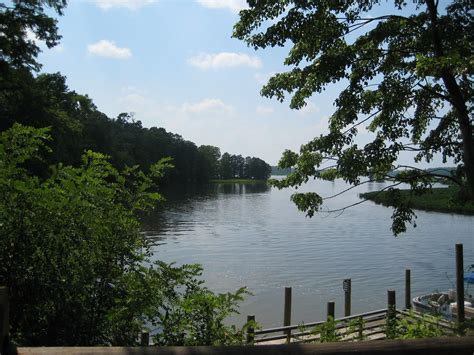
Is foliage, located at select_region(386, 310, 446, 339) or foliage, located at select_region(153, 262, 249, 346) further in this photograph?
foliage, located at select_region(386, 310, 446, 339)

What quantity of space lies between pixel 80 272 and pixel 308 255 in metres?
→ 30.3

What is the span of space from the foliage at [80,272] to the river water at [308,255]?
7.48 meters

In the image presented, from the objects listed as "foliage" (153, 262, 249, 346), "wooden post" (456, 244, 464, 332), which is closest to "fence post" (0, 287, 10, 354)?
"foliage" (153, 262, 249, 346)

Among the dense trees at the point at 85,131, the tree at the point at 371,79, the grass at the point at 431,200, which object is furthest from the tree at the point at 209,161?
the tree at the point at 371,79

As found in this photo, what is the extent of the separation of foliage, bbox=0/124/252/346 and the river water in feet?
24.5

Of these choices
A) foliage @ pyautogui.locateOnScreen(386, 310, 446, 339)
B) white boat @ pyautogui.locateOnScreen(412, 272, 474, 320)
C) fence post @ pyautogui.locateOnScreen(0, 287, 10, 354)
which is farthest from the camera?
white boat @ pyautogui.locateOnScreen(412, 272, 474, 320)

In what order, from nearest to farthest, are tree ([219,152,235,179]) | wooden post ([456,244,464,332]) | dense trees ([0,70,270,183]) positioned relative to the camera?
1. wooden post ([456,244,464,332])
2. dense trees ([0,70,270,183])
3. tree ([219,152,235,179])

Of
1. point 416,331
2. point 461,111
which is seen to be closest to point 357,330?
point 416,331

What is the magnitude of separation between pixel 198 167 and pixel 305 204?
150 m

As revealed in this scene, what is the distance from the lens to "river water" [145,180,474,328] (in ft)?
73.5

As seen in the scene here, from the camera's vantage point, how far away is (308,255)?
33219mm

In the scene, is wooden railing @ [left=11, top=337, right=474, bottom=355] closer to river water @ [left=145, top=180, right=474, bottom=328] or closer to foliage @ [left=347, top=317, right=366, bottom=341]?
foliage @ [left=347, top=317, right=366, bottom=341]

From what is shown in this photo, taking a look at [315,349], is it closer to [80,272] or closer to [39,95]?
[80,272]

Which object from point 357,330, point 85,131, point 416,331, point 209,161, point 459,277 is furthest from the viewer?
point 209,161
